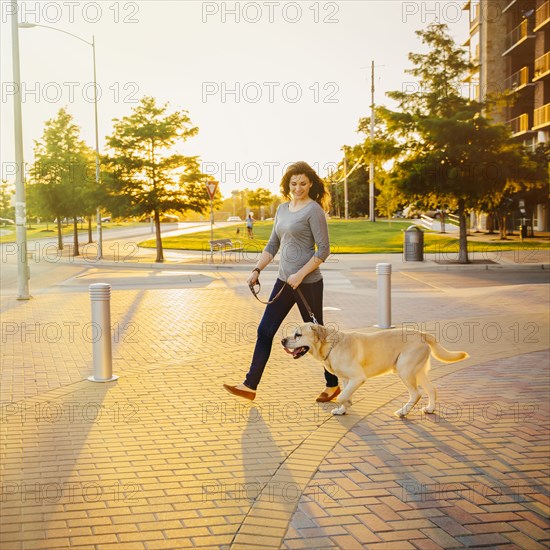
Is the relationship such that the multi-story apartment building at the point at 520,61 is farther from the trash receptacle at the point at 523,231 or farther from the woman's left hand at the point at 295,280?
the woman's left hand at the point at 295,280

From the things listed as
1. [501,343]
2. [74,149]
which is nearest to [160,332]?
[501,343]

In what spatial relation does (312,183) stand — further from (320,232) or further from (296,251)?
(296,251)

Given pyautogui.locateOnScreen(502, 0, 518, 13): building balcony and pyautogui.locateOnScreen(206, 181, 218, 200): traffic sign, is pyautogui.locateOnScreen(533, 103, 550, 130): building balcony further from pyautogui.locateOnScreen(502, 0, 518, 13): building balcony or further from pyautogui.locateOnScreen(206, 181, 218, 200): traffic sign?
pyautogui.locateOnScreen(206, 181, 218, 200): traffic sign

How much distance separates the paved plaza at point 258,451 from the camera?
13.2ft

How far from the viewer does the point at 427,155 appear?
25.9 meters

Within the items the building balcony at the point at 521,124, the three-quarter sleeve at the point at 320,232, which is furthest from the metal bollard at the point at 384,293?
the building balcony at the point at 521,124

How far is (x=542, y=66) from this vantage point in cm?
4497

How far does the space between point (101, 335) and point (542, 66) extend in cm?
4337

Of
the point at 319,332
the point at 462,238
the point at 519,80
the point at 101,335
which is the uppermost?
the point at 519,80

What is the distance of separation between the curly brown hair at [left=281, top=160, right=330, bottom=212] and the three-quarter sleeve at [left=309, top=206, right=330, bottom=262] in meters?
0.30

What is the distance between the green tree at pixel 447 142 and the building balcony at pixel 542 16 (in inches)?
800

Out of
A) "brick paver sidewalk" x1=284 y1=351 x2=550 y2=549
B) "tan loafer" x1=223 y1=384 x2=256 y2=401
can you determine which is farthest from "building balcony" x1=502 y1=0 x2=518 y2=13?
"tan loafer" x1=223 y1=384 x2=256 y2=401

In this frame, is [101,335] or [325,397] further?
[101,335]

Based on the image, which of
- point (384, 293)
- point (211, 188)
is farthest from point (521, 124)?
point (384, 293)
